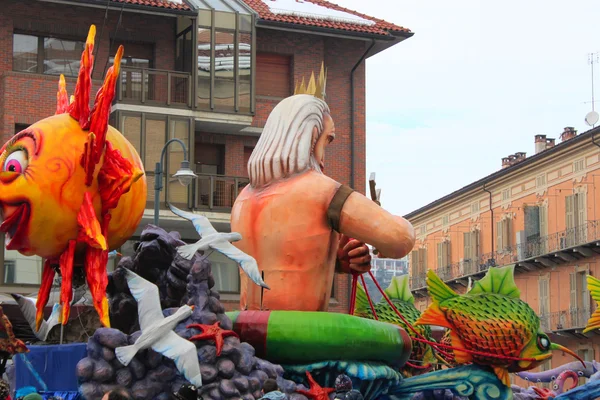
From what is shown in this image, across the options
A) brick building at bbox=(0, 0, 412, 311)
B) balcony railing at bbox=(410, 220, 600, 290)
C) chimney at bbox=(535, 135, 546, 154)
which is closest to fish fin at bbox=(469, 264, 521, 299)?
brick building at bbox=(0, 0, 412, 311)

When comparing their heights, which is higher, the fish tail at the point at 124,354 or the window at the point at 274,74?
the window at the point at 274,74

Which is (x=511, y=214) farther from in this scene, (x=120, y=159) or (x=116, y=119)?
(x=120, y=159)

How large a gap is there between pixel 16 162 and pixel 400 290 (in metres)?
6.14

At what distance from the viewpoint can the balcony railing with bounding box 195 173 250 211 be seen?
105 ft

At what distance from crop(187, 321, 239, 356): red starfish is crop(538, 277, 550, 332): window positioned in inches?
1663

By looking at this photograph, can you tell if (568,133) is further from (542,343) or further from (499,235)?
(542,343)

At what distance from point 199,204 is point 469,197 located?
1027 inches

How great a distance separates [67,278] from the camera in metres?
8.70

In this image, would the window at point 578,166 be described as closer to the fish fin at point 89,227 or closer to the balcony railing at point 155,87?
the balcony railing at point 155,87

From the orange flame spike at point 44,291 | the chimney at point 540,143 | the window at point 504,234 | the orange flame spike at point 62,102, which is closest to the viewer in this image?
the orange flame spike at point 44,291

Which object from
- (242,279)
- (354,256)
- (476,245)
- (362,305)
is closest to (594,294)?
(362,305)

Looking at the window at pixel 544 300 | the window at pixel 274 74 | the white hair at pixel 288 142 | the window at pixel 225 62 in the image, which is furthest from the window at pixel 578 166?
the white hair at pixel 288 142

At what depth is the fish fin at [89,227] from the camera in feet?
28.1

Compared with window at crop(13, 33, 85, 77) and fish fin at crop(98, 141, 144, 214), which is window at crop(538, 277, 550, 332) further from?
fish fin at crop(98, 141, 144, 214)
